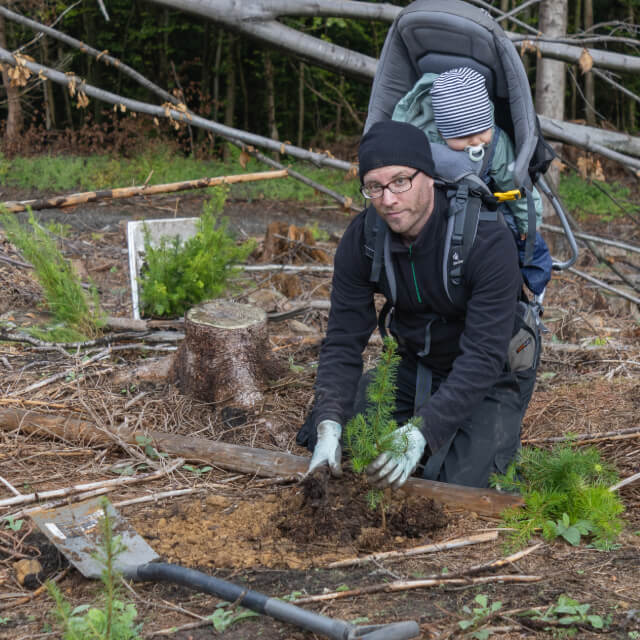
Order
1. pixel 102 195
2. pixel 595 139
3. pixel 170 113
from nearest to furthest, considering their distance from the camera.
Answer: pixel 102 195, pixel 170 113, pixel 595 139

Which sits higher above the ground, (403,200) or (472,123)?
(472,123)

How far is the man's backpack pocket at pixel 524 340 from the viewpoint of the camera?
10.7 ft

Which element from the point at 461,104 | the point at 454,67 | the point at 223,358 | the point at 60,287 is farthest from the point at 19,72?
the point at 461,104

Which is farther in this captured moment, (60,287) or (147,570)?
(60,287)

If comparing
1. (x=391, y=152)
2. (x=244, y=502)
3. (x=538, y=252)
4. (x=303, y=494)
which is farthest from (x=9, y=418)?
(x=538, y=252)

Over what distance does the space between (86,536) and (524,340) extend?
1.98 metres

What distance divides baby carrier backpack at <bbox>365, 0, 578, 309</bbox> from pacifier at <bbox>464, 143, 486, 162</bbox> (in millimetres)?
48

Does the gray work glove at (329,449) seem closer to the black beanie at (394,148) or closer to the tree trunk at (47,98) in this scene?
the black beanie at (394,148)

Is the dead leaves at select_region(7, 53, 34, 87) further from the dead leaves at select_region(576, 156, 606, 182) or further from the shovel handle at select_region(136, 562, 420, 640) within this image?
the dead leaves at select_region(576, 156, 606, 182)

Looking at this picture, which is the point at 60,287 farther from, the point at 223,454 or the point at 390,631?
the point at 390,631

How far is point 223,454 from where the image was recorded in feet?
11.1

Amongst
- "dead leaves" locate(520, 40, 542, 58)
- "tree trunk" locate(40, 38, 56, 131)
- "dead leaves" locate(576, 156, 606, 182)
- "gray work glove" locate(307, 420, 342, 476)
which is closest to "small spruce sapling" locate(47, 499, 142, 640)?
"gray work glove" locate(307, 420, 342, 476)

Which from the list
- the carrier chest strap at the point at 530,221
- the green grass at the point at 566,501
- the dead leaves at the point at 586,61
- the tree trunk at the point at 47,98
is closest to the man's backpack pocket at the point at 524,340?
the carrier chest strap at the point at 530,221

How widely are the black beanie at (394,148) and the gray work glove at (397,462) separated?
100cm
